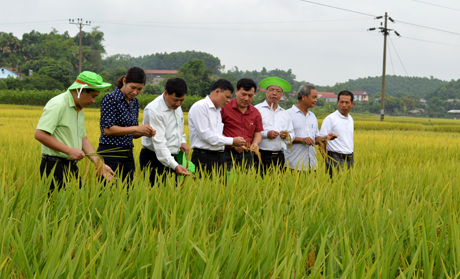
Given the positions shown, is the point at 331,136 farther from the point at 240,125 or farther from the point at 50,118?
the point at 50,118

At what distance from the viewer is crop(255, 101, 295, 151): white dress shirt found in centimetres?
411

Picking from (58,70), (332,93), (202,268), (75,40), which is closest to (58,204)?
(202,268)

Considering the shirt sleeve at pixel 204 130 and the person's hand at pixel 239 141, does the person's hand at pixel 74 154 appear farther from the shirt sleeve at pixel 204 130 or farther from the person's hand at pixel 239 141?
the person's hand at pixel 239 141

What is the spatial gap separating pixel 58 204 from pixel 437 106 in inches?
3256

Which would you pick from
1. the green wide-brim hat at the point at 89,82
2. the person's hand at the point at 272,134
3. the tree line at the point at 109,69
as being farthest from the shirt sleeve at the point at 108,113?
the tree line at the point at 109,69

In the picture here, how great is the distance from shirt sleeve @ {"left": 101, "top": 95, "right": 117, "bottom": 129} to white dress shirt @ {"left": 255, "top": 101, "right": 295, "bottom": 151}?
1.69 metres

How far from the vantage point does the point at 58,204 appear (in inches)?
82.0

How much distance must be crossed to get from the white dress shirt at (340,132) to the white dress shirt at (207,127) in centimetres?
149

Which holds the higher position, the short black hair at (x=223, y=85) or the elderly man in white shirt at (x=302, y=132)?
the short black hair at (x=223, y=85)

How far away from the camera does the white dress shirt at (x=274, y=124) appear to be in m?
4.11

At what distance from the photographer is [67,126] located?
255 cm

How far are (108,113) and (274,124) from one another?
73.9 inches

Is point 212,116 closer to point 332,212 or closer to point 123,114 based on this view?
point 123,114

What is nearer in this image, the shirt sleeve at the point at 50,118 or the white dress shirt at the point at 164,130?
the shirt sleeve at the point at 50,118
